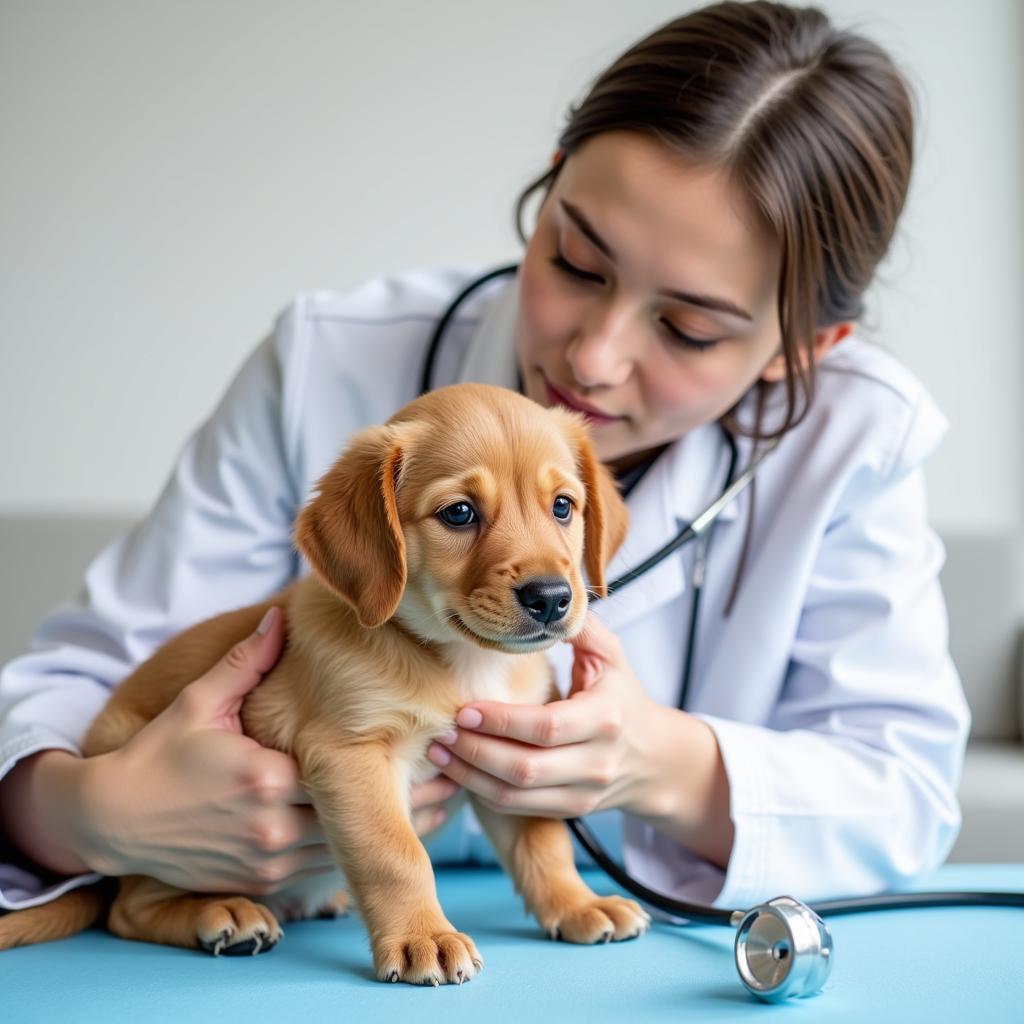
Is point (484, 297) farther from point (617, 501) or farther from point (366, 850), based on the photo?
point (366, 850)

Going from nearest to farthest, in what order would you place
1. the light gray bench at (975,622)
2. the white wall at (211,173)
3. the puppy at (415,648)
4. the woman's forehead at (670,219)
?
the puppy at (415,648)
the woman's forehead at (670,219)
the light gray bench at (975,622)
the white wall at (211,173)

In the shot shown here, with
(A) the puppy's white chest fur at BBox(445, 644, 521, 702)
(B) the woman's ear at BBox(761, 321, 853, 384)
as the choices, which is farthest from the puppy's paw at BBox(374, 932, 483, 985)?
(B) the woman's ear at BBox(761, 321, 853, 384)

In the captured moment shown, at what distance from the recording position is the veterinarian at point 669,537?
5.31 feet

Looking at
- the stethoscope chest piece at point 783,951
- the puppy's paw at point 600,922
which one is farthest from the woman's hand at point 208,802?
the stethoscope chest piece at point 783,951

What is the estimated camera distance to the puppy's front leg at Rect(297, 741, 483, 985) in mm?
1381

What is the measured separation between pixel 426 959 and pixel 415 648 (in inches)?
15.1

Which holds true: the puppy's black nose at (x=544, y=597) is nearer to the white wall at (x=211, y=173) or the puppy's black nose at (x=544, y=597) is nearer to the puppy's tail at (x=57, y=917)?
the puppy's tail at (x=57, y=917)

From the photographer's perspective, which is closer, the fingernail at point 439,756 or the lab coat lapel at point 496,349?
the fingernail at point 439,756

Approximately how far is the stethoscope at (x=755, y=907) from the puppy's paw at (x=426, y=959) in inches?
12.3

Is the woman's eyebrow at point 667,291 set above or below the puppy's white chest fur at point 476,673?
above

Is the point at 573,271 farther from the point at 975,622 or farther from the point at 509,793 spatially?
the point at 975,622

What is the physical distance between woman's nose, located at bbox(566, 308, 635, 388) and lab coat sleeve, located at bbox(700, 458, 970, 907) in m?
0.55

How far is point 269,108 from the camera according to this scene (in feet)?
14.1

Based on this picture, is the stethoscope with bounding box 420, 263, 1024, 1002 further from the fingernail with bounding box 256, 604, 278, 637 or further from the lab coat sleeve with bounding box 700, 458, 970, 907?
the fingernail with bounding box 256, 604, 278, 637
